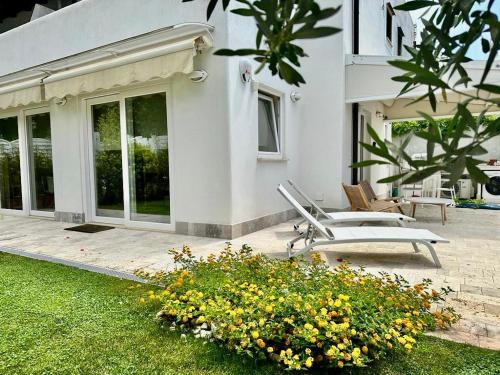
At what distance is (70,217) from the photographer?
12812 millimetres

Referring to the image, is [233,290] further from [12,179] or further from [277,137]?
[12,179]

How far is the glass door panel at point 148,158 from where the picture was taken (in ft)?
35.4

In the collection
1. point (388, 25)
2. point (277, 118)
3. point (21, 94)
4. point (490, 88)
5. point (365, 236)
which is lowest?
point (365, 236)

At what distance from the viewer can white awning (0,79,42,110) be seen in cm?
1236

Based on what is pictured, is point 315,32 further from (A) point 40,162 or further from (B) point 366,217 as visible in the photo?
(A) point 40,162

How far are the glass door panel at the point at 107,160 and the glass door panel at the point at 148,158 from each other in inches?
22.3

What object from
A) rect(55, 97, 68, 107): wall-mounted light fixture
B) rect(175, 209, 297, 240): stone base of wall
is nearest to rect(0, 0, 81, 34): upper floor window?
rect(55, 97, 68, 107): wall-mounted light fixture

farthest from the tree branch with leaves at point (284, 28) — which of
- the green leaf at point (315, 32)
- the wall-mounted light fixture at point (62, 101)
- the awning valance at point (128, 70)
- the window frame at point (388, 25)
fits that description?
the window frame at point (388, 25)

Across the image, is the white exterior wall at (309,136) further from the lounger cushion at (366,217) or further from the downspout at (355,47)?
the lounger cushion at (366,217)

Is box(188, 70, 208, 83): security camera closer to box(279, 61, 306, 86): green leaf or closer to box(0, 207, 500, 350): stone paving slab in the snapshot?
box(0, 207, 500, 350): stone paving slab

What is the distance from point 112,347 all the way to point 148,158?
788 centimetres

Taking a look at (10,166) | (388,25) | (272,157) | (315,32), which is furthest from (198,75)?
(388,25)

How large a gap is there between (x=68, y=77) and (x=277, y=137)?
7.19 m

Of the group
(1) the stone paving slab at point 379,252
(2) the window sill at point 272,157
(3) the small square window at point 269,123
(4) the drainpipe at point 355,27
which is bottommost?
(1) the stone paving slab at point 379,252
